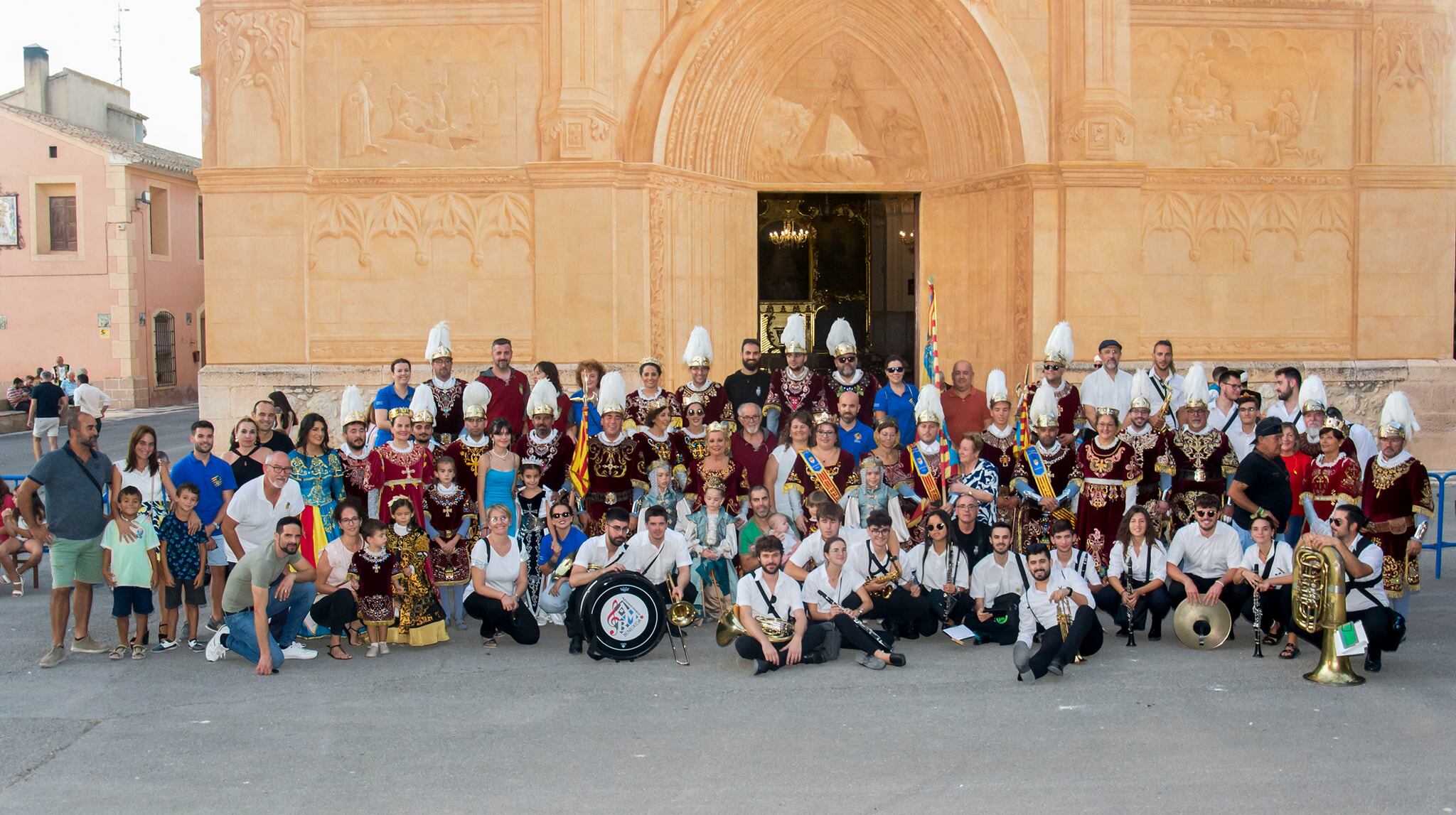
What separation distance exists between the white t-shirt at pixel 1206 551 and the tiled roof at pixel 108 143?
2825 cm

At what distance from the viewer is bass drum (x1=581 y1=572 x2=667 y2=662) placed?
7.90m

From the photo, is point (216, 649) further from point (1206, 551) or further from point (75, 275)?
point (75, 275)

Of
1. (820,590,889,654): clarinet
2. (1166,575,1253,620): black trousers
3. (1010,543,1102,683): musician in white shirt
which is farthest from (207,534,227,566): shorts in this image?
(1166,575,1253,620): black trousers

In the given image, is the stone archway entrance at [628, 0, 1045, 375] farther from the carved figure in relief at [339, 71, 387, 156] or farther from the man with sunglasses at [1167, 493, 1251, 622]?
the man with sunglasses at [1167, 493, 1251, 622]

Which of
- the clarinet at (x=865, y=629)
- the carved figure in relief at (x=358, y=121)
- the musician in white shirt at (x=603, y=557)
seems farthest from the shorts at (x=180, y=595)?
the carved figure in relief at (x=358, y=121)

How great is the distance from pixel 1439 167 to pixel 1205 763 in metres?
11.5

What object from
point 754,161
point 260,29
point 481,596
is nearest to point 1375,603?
point 481,596

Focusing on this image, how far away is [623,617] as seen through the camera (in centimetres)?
793

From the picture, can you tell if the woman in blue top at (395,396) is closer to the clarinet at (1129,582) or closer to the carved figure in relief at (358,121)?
the carved figure in relief at (358,121)

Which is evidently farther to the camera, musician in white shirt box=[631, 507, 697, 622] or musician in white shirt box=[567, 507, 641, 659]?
musician in white shirt box=[631, 507, 697, 622]

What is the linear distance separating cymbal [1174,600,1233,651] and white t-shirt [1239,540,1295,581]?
33 centimetres

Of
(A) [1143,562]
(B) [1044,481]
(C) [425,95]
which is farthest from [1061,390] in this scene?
(C) [425,95]

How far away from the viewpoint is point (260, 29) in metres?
13.9

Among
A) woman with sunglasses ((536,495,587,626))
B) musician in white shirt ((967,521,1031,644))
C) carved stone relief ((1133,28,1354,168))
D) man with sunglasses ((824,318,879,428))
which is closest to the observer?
musician in white shirt ((967,521,1031,644))
